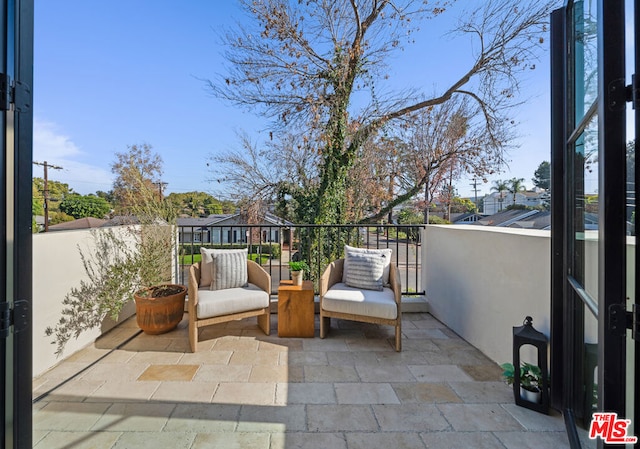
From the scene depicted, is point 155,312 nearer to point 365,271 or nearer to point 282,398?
point 282,398

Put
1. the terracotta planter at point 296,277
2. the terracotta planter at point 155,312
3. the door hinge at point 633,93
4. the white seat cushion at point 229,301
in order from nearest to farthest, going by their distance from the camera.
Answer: the door hinge at point 633,93, the white seat cushion at point 229,301, the terracotta planter at point 155,312, the terracotta planter at point 296,277

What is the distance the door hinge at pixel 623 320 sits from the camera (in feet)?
2.73

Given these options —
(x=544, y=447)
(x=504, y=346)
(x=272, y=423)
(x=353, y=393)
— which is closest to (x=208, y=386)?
(x=272, y=423)

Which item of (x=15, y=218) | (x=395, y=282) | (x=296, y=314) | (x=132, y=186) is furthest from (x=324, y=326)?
(x=132, y=186)

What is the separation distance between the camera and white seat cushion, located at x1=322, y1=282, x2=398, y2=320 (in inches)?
104

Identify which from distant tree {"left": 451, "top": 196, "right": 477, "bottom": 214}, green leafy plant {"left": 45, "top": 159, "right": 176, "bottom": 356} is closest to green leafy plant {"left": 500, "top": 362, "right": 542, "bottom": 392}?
green leafy plant {"left": 45, "top": 159, "right": 176, "bottom": 356}

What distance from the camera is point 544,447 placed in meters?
1.51

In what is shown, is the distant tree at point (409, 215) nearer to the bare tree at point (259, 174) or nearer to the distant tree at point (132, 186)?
the bare tree at point (259, 174)

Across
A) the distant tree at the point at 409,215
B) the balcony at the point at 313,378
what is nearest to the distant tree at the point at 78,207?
the balcony at the point at 313,378

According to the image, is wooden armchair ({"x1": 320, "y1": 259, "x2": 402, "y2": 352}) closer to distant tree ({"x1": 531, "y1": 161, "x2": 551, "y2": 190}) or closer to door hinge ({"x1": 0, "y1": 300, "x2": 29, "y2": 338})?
distant tree ({"x1": 531, "y1": 161, "x2": 551, "y2": 190})

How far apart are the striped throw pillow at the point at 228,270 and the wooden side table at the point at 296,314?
1.69 feet

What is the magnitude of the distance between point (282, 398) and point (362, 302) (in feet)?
3.71

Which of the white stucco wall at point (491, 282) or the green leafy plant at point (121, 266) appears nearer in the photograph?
the white stucco wall at point (491, 282)

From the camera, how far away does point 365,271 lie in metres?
3.08
